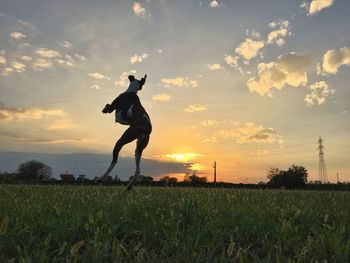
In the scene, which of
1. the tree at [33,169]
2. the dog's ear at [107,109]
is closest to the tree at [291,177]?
the tree at [33,169]

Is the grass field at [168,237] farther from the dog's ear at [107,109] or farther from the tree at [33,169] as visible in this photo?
the tree at [33,169]

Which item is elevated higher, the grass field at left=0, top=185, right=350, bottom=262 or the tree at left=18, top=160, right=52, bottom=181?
the tree at left=18, top=160, right=52, bottom=181

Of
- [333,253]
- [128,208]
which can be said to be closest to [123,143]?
[128,208]

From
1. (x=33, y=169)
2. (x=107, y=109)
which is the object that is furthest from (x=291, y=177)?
(x=107, y=109)

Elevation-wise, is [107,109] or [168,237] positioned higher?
[107,109]

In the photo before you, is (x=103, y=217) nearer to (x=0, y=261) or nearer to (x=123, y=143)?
(x=0, y=261)

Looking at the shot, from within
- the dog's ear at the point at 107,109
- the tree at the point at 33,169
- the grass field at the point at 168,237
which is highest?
the tree at the point at 33,169

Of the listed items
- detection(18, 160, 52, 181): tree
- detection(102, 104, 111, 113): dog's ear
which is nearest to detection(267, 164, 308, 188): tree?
detection(18, 160, 52, 181): tree

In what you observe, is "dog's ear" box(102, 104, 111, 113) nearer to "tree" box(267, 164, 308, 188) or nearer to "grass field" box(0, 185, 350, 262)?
"grass field" box(0, 185, 350, 262)

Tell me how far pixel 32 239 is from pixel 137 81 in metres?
9.32

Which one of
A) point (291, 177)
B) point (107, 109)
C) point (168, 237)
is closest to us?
point (168, 237)

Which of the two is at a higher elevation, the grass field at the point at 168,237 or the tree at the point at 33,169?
the tree at the point at 33,169

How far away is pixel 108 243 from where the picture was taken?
3.88 m

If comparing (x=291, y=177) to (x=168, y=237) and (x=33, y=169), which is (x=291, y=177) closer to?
(x=33, y=169)
